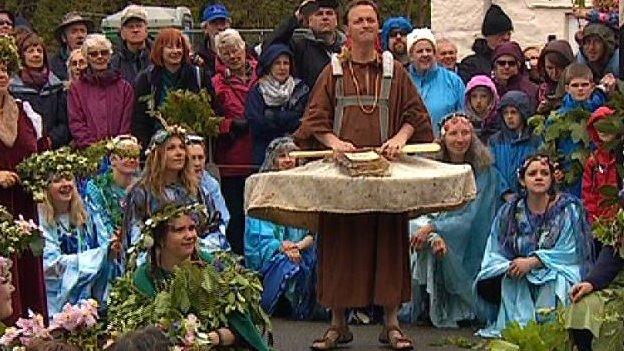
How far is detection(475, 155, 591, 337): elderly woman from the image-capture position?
359 inches

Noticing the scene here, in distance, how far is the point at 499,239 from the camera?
31.0 feet

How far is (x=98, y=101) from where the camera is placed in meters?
10.7

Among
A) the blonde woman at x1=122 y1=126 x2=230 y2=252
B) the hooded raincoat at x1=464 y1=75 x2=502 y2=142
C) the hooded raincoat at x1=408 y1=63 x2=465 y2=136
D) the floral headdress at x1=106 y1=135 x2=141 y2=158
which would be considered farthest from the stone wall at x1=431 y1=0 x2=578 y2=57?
the floral headdress at x1=106 y1=135 x2=141 y2=158

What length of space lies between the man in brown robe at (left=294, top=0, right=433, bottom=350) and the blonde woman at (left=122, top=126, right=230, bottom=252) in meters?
0.76

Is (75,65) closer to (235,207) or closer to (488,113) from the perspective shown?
(235,207)

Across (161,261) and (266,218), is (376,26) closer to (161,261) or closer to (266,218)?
(266,218)

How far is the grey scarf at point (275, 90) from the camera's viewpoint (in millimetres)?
10633

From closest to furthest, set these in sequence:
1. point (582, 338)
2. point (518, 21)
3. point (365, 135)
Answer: point (582, 338)
point (365, 135)
point (518, 21)

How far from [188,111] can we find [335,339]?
2.43 metres

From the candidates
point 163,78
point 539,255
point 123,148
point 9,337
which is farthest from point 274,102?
point 9,337

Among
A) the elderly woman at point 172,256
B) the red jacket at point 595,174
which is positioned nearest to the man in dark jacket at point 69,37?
the red jacket at point 595,174

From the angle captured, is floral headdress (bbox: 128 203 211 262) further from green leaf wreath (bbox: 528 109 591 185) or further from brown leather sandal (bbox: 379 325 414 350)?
green leaf wreath (bbox: 528 109 591 185)

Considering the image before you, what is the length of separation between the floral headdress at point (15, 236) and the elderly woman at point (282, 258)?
8.46ft

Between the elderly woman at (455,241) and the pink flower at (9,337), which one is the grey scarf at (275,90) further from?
the pink flower at (9,337)
